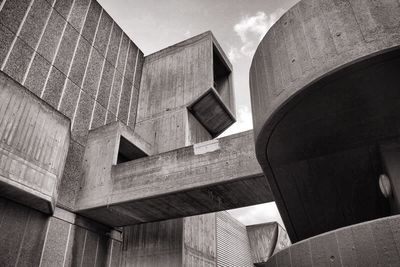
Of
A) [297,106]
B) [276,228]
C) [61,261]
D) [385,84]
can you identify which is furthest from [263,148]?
[276,228]

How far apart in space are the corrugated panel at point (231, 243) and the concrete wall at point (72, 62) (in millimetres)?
7679

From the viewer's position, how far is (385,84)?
13.9 feet

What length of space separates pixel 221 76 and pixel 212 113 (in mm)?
3824

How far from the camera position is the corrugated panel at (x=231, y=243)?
54.7ft

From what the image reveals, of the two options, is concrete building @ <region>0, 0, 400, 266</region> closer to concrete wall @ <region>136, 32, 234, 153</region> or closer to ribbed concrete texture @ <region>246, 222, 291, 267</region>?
concrete wall @ <region>136, 32, 234, 153</region>

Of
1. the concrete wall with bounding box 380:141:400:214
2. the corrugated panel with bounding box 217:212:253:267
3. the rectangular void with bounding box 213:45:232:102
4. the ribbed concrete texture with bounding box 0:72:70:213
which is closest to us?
the concrete wall with bounding box 380:141:400:214

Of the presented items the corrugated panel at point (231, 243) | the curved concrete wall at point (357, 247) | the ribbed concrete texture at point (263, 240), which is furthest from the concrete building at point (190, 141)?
the ribbed concrete texture at point (263, 240)

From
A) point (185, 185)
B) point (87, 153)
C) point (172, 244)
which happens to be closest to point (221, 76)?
point (87, 153)

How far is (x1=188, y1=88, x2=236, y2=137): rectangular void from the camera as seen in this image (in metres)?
15.7

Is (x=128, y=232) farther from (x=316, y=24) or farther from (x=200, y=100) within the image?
(x=316, y=24)

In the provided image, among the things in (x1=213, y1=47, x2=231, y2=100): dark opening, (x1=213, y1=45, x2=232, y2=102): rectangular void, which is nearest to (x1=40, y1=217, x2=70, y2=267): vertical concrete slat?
(x1=213, y1=45, x2=232, y2=102): rectangular void

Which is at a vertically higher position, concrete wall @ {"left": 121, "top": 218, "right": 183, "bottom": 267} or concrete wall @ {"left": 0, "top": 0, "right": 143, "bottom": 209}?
concrete wall @ {"left": 0, "top": 0, "right": 143, "bottom": 209}

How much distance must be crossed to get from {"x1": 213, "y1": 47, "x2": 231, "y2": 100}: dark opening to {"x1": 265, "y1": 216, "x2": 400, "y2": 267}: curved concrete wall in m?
14.8

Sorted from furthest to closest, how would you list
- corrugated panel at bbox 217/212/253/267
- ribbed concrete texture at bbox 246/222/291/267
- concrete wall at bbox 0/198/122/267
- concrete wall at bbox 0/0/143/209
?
ribbed concrete texture at bbox 246/222/291/267 → corrugated panel at bbox 217/212/253/267 → concrete wall at bbox 0/0/143/209 → concrete wall at bbox 0/198/122/267
